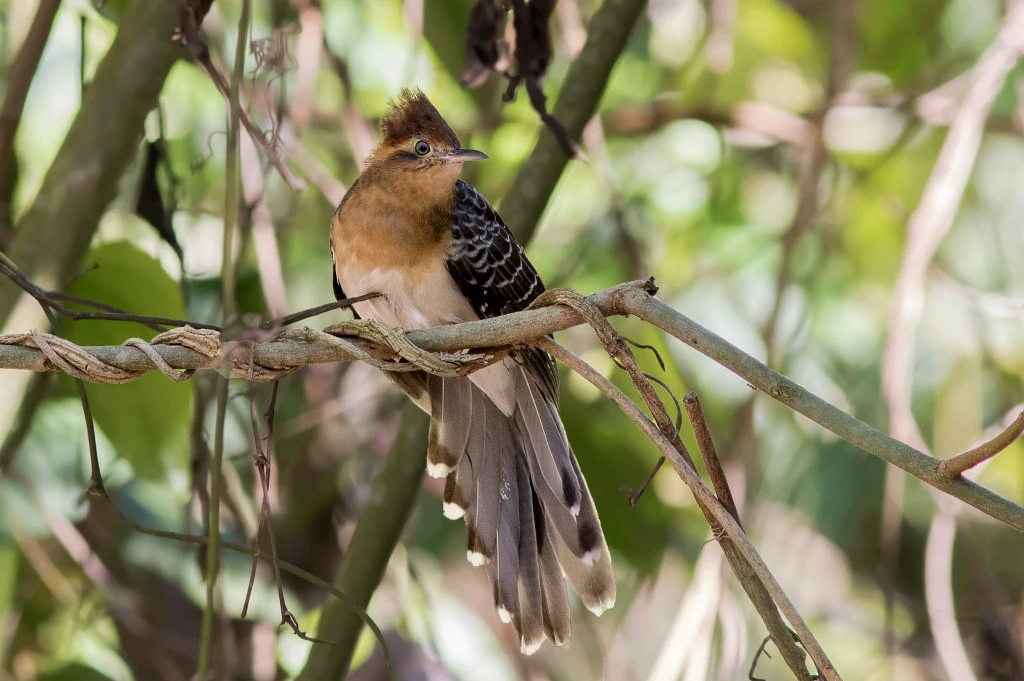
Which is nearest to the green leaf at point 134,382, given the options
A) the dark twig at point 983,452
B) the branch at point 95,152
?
the branch at point 95,152

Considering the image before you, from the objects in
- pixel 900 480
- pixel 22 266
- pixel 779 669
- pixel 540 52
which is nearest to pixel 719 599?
pixel 900 480

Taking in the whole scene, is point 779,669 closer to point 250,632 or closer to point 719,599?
point 719,599

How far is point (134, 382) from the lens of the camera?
98.7 inches

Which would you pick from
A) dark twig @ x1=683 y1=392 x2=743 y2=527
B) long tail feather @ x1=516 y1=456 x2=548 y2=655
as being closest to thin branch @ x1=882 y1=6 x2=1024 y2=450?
long tail feather @ x1=516 y1=456 x2=548 y2=655

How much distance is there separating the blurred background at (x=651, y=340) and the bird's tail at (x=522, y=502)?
0.71 metres

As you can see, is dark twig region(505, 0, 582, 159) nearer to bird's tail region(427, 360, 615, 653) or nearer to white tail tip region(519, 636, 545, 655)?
bird's tail region(427, 360, 615, 653)

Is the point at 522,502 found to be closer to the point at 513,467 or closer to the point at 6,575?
the point at 513,467

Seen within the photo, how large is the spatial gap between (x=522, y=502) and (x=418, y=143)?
41.4 inches

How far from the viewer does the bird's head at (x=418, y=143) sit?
9.21 feet

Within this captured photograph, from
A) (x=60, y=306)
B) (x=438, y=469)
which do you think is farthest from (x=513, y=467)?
(x=60, y=306)

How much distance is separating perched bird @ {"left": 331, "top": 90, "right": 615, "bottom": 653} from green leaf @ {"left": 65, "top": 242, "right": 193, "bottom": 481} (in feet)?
1.59

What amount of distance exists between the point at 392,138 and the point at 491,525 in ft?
3.88

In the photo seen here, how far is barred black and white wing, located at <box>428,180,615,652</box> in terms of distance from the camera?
229cm

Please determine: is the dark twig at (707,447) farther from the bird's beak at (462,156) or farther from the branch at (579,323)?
the bird's beak at (462,156)
